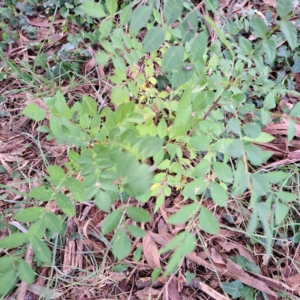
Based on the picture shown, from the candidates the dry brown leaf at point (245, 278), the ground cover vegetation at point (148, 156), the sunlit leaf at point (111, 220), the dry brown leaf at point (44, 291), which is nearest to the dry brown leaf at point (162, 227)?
the ground cover vegetation at point (148, 156)

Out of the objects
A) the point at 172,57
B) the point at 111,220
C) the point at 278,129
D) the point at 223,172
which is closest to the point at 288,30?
the point at 172,57

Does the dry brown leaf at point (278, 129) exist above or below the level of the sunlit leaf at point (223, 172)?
below

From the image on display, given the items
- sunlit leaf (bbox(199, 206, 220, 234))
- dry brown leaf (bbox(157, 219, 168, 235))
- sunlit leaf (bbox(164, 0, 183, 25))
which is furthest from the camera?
dry brown leaf (bbox(157, 219, 168, 235))

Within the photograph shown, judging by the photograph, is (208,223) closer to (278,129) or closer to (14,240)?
(14,240)

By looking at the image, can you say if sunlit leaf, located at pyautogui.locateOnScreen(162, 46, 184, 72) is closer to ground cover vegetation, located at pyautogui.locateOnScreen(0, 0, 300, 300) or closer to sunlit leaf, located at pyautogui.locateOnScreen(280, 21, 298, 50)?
ground cover vegetation, located at pyautogui.locateOnScreen(0, 0, 300, 300)

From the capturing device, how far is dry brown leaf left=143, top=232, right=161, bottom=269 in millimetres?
1498

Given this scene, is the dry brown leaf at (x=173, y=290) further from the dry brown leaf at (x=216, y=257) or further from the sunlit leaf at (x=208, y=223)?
the sunlit leaf at (x=208, y=223)

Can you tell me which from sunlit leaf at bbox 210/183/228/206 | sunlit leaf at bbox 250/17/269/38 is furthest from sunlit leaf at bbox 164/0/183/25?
sunlit leaf at bbox 210/183/228/206

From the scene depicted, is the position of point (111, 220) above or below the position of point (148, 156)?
below

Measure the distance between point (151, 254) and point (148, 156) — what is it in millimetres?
845

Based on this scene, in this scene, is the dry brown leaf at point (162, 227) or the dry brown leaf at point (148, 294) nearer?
the dry brown leaf at point (148, 294)

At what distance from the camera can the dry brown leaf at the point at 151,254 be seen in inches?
59.0

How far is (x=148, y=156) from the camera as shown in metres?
0.80

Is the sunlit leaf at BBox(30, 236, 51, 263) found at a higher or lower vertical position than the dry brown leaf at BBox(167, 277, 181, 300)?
higher
